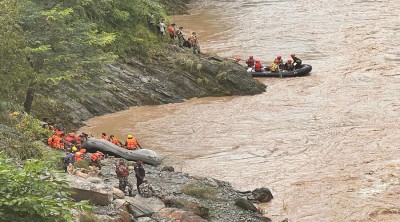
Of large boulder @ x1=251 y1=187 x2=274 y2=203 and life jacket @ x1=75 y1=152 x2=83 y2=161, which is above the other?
life jacket @ x1=75 y1=152 x2=83 y2=161

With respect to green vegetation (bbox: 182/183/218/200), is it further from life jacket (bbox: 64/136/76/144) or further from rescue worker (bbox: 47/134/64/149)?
life jacket (bbox: 64/136/76/144)

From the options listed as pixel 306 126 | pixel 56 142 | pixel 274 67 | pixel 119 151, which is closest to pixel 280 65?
pixel 274 67

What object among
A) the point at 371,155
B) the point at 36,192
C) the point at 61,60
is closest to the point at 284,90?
the point at 371,155

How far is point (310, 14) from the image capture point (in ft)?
171

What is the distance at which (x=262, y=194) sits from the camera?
20.2 metres

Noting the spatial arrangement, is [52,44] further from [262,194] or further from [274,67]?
[274,67]

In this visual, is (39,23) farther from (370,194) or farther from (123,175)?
(370,194)

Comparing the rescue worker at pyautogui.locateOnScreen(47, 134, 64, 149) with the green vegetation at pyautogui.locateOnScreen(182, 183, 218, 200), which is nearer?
the green vegetation at pyautogui.locateOnScreen(182, 183, 218, 200)

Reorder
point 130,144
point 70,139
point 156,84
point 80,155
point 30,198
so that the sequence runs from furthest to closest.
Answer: point 156,84
point 130,144
point 70,139
point 80,155
point 30,198

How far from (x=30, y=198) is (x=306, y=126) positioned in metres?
19.7

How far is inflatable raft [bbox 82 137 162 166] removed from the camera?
2306 cm

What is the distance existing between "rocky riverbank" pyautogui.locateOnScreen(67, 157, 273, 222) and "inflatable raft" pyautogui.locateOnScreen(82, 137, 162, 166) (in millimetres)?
801

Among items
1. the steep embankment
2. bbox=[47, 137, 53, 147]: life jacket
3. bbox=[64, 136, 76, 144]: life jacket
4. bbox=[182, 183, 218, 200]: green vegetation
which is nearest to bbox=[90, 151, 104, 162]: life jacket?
bbox=[47, 137, 53, 147]: life jacket

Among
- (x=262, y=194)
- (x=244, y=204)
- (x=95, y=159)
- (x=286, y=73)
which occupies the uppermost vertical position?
(x=95, y=159)
